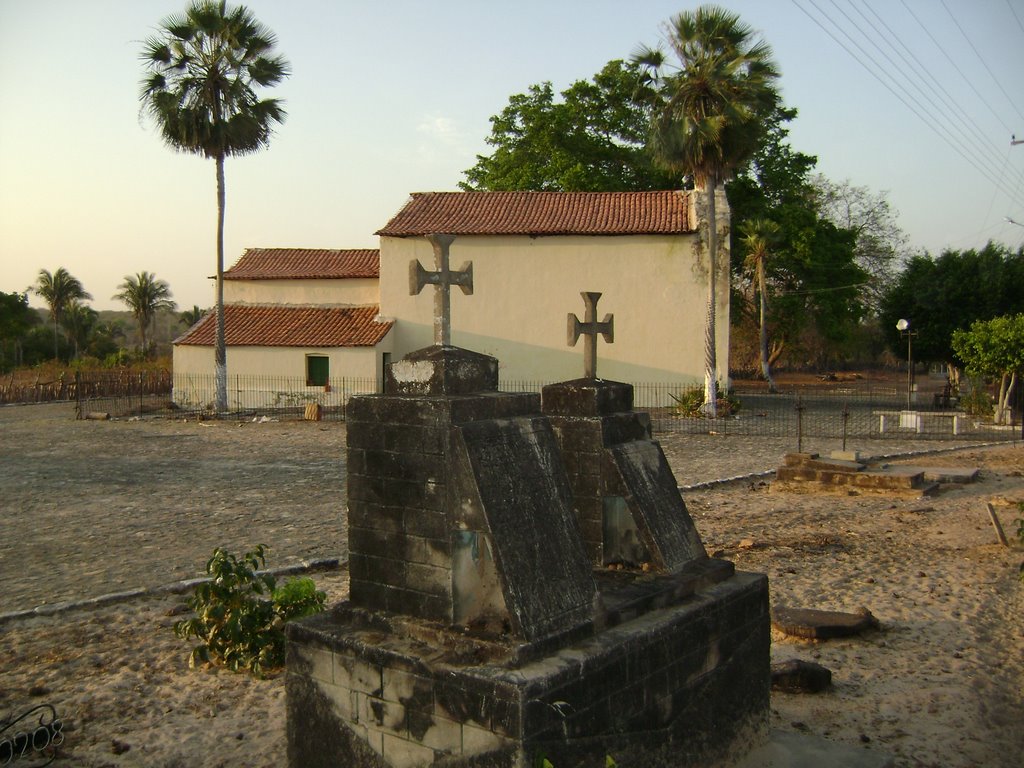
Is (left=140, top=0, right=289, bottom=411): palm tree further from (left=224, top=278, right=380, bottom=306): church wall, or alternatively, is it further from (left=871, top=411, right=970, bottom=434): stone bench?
(left=871, top=411, right=970, bottom=434): stone bench

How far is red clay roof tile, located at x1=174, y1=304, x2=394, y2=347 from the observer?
2722 centimetres

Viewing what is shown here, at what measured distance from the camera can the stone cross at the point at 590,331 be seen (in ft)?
17.2

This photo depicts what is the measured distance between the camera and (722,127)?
2270cm

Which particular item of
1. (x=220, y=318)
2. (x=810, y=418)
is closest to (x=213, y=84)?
(x=220, y=318)

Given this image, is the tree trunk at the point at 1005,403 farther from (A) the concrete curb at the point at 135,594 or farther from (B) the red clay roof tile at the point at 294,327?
(A) the concrete curb at the point at 135,594

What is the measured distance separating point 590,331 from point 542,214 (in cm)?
2347

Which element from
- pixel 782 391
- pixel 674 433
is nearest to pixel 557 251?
pixel 674 433

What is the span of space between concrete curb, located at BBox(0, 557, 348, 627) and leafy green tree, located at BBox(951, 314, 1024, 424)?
61.1 feet

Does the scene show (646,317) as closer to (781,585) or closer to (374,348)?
(374,348)

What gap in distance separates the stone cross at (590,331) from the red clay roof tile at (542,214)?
2152 cm

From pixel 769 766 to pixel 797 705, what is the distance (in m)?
0.89

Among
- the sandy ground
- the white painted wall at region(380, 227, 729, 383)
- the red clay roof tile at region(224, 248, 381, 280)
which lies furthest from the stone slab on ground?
the red clay roof tile at region(224, 248, 381, 280)

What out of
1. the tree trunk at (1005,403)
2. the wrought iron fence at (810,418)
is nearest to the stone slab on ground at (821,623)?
the wrought iron fence at (810,418)

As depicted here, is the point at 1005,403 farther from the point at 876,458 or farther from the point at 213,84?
the point at 213,84
